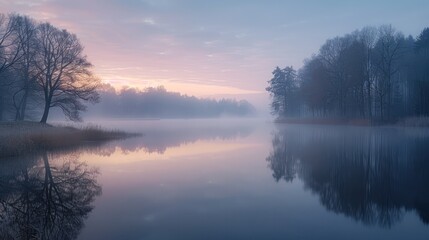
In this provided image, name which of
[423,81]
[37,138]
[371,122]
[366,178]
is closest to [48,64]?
[37,138]

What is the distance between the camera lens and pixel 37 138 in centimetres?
2377

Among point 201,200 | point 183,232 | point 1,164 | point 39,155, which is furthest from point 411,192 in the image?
point 39,155

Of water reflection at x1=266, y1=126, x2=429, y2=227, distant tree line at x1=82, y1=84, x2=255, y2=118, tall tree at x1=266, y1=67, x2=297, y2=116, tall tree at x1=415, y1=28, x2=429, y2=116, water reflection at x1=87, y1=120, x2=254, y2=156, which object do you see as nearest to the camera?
water reflection at x1=266, y1=126, x2=429, y2=227

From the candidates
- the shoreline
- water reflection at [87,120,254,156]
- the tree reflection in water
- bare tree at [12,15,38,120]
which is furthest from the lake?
the shoreline

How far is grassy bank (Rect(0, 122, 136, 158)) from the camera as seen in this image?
747 inches

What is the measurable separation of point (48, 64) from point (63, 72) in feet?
5.97

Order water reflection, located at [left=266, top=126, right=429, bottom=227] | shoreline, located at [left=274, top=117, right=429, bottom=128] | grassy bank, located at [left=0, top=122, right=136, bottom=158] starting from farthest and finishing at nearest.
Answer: shoreline, located at [left=274, top=117, right=429, bottom=128] → grassy bank, located at [left=0, top=122, right=136, bottom=158] → water reflection, located at [left=266, top=126, right=429, bottom=227]

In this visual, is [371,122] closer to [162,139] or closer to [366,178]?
[162,139]

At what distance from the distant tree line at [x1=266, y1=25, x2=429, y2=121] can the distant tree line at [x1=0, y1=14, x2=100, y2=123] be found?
34924 mm

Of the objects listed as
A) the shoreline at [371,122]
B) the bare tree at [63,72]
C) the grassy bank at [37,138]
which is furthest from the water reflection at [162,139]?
the shoreline at [371,122]

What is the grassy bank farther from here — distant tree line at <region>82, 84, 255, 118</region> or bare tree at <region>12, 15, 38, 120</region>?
distant tree line at <region>82, 84, 255, 118</region>

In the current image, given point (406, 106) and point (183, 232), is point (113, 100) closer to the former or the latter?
point (406, 106)

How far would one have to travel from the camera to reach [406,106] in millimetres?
47719

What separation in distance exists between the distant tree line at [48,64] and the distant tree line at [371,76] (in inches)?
1375
